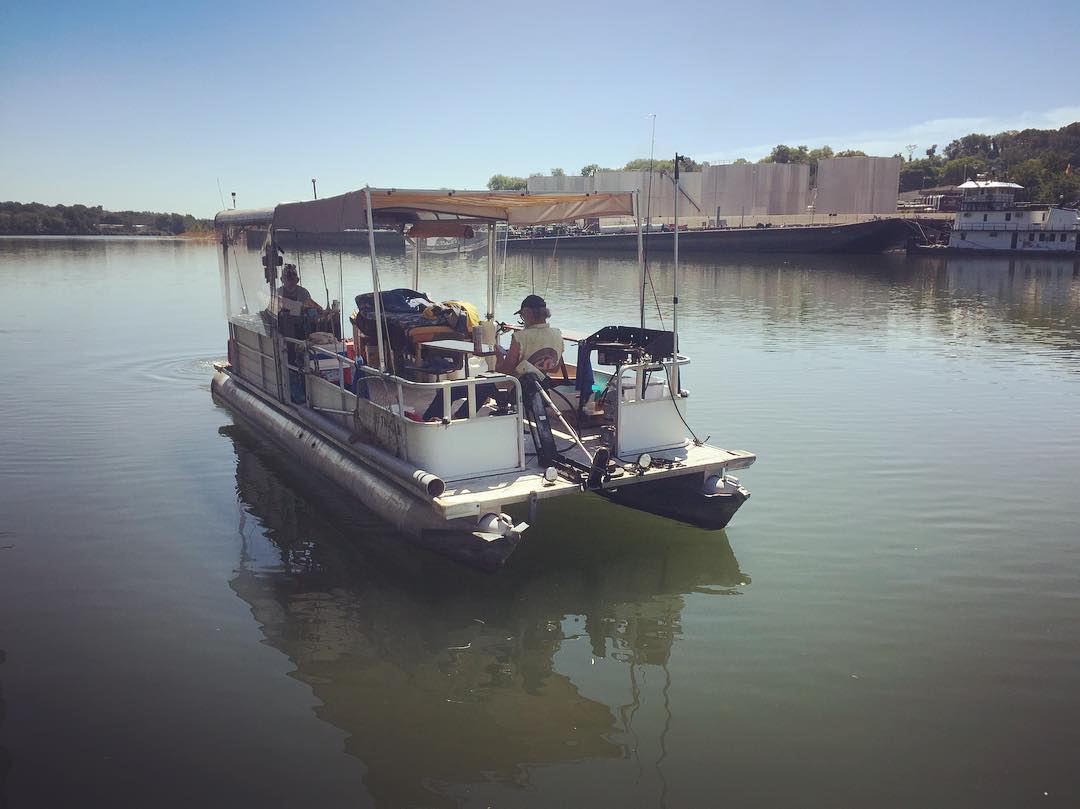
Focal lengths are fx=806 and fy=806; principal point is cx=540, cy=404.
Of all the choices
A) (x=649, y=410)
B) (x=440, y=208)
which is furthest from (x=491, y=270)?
(x=649, y=410)

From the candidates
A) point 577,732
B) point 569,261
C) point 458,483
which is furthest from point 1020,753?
point 569,261

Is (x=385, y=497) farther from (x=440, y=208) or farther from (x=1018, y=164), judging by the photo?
(x=1018, y=164)

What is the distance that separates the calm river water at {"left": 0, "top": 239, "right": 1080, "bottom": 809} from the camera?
4.90 meters

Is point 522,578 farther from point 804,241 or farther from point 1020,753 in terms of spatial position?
point 804,241

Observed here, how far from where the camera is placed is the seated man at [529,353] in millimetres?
7823

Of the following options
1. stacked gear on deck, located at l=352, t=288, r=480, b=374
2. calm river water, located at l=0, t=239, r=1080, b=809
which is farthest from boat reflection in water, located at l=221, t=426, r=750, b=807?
stacked gear on deck, located at l=352, t=288, r=480, b=374

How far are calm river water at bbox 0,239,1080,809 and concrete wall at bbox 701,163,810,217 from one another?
256ft

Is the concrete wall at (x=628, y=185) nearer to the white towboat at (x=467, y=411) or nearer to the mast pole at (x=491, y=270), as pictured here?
the mast pole at (x=491, y=270)

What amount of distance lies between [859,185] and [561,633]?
85.9 m

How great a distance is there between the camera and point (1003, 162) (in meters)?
118

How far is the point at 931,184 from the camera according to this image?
386 ft

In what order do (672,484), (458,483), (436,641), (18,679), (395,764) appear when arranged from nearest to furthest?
(395,764), (18,679), (436,641), (458,483), (672,484)

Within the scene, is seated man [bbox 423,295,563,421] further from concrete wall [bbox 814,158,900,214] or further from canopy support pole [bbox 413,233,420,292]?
concrete wall [bbox 814,158,900,214]

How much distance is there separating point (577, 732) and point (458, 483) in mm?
2648
